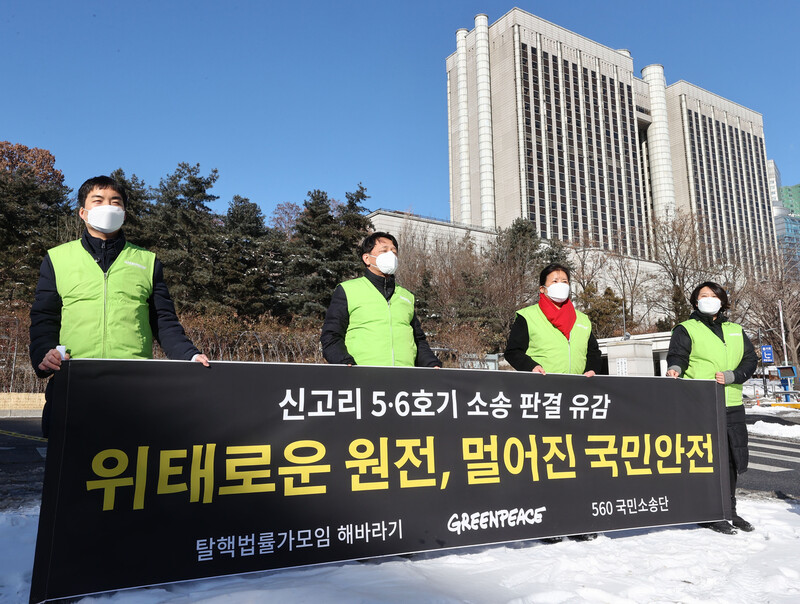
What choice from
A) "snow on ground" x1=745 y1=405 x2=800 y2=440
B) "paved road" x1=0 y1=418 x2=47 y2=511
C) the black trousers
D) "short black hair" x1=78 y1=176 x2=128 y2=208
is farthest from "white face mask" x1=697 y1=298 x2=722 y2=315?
"snow on ground" x1=745 y1=405 x2=800 y2=440

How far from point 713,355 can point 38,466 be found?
308 inches

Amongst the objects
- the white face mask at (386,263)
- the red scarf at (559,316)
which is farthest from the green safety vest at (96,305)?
the red scarf at (559,316)

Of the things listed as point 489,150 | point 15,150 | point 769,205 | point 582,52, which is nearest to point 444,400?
point 15,150

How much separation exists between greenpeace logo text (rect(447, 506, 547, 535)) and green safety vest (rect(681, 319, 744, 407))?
6.49ft

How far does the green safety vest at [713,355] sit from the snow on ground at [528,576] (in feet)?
3.81

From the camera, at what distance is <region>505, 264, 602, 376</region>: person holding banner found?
4371 millimetres

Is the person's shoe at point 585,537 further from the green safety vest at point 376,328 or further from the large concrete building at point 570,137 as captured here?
the large concrete building at point 570,137

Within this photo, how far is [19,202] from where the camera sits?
30.2 meters

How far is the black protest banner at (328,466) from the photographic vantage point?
2627 mm

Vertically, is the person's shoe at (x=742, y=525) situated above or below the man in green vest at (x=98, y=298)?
below

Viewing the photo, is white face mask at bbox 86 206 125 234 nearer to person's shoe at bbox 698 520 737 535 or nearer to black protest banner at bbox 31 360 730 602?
black protest banner at bbox 31 360 730 602

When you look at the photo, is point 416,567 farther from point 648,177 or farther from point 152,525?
point 648,177

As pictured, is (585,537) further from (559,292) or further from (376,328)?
(376,328)

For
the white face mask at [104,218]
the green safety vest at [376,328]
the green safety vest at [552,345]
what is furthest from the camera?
the green safety vest at [552,345]
